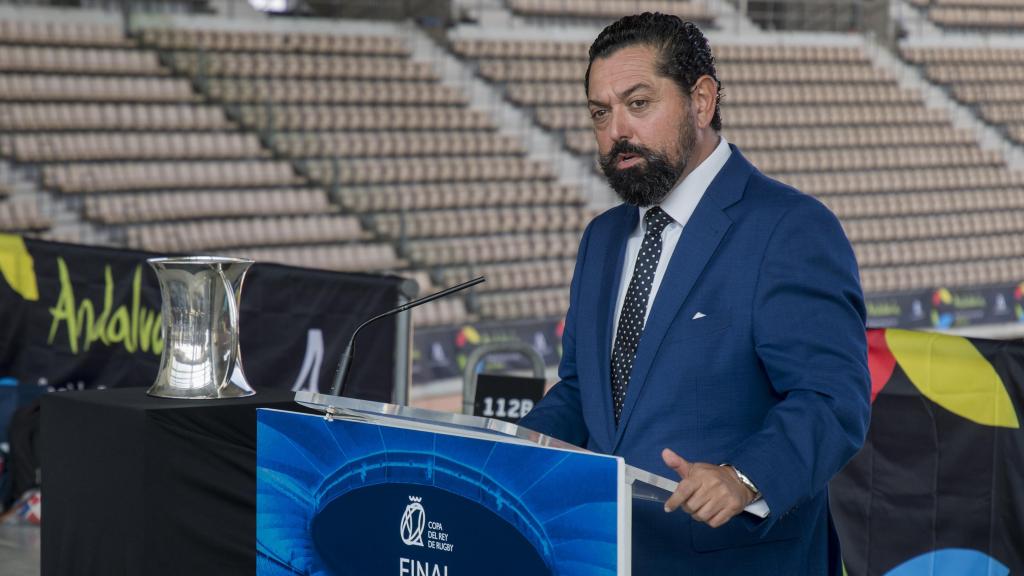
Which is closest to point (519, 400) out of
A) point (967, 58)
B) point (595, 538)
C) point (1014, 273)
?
point (595, 538)

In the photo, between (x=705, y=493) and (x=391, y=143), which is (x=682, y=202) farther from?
(x=391, y=143)

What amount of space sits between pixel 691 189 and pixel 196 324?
940mm

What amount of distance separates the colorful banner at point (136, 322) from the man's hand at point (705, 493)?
241cm

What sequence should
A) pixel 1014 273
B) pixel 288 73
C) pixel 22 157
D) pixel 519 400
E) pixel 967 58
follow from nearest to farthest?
pixel 519 400
pixel 22 157
pixel 288 73
pixel 1014 273
pixel 967 58

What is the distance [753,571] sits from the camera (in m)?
1.51

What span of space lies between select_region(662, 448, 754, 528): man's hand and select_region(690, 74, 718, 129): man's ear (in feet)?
1.76

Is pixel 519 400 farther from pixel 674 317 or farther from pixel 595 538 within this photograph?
pixel 595 538

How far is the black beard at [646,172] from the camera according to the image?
1573mm

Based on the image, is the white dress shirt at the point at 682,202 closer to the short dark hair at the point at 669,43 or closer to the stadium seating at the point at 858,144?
the short dark hair at the point at 669,43

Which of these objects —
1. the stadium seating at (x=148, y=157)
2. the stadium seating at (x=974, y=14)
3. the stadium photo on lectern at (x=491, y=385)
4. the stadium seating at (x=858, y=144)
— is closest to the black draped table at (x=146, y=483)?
the stadium photo on lectern at (x=491, y=385)

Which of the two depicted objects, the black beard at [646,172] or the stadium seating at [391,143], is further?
the stadium seating at [391,143]

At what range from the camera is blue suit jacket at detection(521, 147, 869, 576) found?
141cm

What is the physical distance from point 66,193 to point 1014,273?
1152 centimetres

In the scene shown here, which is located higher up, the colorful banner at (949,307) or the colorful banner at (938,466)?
the colorful banner at (949,307)
